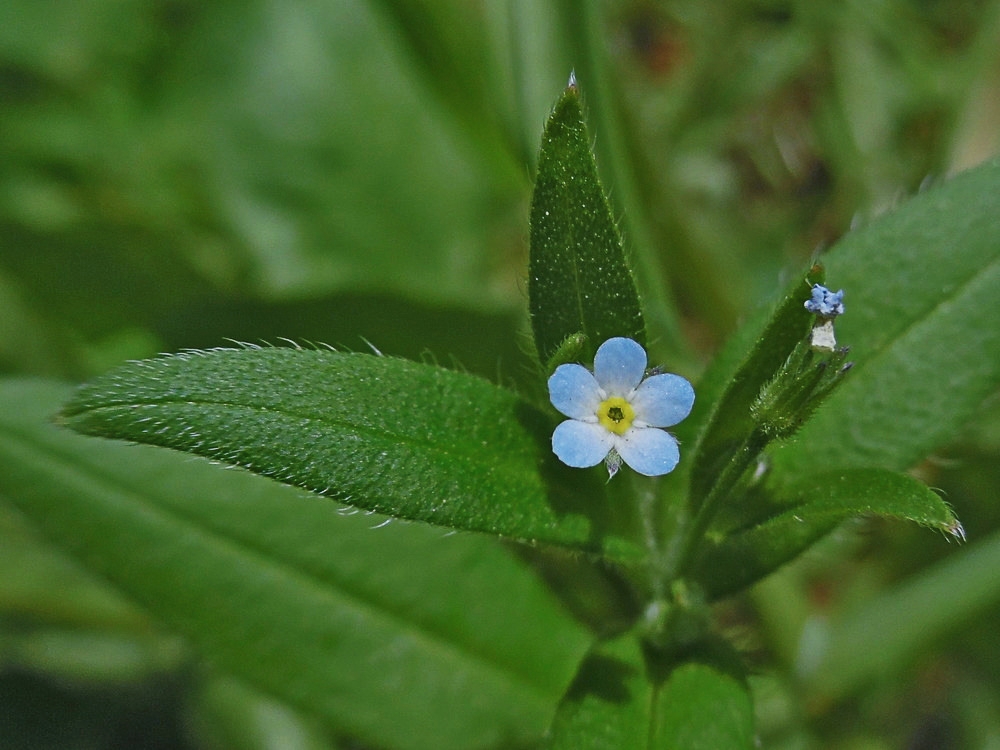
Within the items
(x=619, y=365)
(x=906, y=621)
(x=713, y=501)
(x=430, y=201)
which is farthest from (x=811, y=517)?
(x=430, y=201)

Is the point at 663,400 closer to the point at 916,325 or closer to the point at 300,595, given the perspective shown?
the point at 916,325

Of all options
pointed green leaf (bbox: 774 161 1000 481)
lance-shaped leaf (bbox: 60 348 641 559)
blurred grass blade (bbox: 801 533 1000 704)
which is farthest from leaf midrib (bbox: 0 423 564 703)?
blurred grass blade (bbox: 801 533 1000 704)

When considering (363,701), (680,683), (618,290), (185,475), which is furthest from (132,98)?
(680,683)

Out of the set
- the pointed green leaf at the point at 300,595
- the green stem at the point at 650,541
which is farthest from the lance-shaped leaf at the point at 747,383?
the pointed green leaf at the point at 300,595

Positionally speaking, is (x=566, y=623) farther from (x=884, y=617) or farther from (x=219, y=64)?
(x=219, y=64)

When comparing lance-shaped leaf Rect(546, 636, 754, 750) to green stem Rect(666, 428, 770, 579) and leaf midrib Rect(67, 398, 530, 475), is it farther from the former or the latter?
leaf midrib Rect(67, 398, 530, 475)

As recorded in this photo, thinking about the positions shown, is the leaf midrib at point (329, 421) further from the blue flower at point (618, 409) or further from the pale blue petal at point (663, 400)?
the pale blue petal at point (663, 400)
